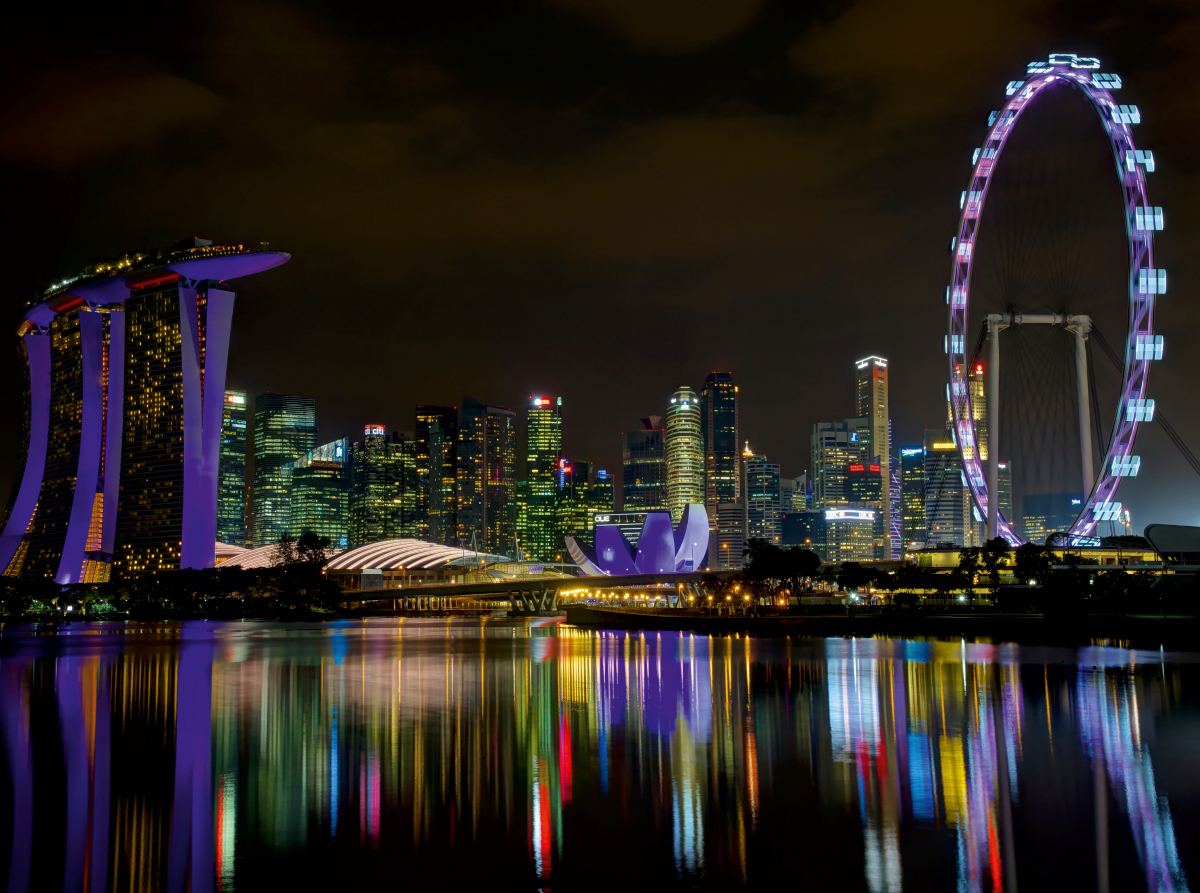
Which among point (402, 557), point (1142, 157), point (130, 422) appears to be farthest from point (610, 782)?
point (402, 557)

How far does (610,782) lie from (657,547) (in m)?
149

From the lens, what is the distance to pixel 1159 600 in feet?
228

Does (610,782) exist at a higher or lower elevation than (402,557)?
lower

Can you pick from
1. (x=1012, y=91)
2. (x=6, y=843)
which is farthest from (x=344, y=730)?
(x=1012, y=91)

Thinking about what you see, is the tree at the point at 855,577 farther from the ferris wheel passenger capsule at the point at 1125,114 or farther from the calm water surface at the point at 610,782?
the calm water surface at the point at 610,782

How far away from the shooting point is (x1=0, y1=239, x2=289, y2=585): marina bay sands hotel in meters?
147

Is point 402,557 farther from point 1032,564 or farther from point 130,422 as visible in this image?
point 1032,564

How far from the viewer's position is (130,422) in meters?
150

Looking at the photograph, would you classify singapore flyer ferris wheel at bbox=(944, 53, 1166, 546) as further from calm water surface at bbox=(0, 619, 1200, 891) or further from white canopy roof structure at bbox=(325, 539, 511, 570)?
white canopy roof structure at bbox=(325, 539, 511, 570)

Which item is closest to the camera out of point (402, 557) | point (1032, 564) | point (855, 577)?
point (1032, 564)

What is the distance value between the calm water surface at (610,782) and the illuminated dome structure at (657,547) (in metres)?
127

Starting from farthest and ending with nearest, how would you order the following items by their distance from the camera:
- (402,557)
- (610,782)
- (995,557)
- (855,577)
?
(402,557)
(855,577)
(995,557)
(610,782)

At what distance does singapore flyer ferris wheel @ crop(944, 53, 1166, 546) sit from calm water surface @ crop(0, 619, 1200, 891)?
2856cm

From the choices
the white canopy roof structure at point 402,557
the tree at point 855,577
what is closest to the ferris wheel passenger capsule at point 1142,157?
the tree at point 855,577
